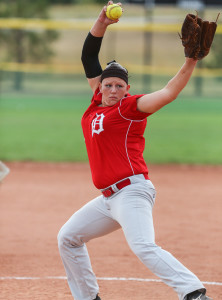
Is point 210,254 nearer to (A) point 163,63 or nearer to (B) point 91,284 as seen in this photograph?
(B) point 91,284

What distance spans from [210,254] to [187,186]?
4.10 meters

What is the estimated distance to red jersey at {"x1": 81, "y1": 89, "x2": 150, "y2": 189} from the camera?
4695mm

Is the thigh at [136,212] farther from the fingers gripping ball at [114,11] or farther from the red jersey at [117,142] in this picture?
the fingers gripping ball at [114,11]

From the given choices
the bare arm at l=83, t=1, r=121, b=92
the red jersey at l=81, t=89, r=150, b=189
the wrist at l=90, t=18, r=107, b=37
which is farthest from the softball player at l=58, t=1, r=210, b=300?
the wrist at l=90, t=18, r=107, b=37

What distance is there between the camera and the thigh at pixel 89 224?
Answer: 4.86 metres

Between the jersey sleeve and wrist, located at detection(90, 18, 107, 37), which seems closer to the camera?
the jersey sleeve

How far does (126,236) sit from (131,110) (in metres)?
0.90

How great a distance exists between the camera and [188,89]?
2370cm

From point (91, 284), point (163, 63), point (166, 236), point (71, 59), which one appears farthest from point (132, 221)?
point (71, 59)

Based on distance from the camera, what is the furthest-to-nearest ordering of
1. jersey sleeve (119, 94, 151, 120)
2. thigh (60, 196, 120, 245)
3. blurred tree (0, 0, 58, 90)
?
blurred tree (0, 0, 58, 90)
thigh (60, 196, 120, 245)
jersey sleeve (119, 94, 151, 120)

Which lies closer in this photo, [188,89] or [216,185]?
[216,185]

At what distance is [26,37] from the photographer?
30203 mm

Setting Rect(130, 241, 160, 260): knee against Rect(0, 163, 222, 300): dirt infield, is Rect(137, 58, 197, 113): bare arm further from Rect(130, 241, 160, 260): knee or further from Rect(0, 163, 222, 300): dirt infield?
Rect(0, 163, 222, 300): dirt infield

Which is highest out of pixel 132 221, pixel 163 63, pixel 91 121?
pixel 91 121
